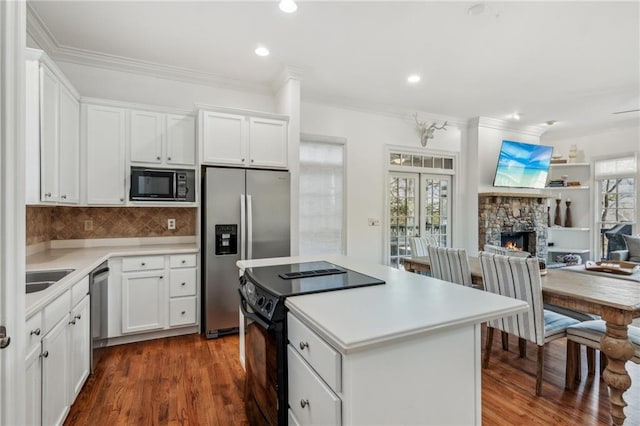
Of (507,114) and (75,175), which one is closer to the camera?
(75,175)

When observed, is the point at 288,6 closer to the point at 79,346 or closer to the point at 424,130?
the point at 79,346

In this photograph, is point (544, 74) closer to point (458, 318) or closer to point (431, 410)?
point (458, 318)

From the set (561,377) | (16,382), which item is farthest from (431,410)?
(561,377)

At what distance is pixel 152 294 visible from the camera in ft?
10.2

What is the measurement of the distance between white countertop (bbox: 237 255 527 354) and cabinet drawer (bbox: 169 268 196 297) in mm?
2179

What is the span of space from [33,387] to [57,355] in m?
0.32

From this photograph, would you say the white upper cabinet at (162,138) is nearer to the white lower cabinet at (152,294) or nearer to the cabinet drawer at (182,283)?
the white lower cabinet at (152,294)

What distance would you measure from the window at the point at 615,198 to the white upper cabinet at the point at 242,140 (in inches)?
233

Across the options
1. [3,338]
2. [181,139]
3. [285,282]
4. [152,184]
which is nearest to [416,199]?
[181,139]

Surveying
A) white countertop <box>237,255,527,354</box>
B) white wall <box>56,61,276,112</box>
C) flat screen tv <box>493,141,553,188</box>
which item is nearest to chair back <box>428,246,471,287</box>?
white countertop <box>237,255,527,354</box>

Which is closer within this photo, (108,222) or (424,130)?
(108,222)

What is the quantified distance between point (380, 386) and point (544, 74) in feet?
13.6

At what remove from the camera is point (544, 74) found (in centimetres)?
372

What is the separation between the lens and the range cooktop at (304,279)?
155cm
